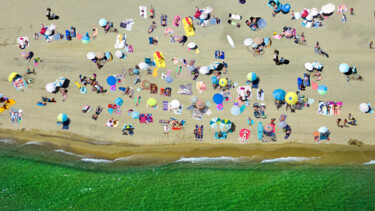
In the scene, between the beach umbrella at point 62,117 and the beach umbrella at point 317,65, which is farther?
the beach umbrella at point 62,117

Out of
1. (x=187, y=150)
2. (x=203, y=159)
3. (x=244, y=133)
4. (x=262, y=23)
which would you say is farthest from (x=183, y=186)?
(x=262, y=23)

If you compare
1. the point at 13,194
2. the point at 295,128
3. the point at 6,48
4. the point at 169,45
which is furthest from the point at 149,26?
the point at 13,194

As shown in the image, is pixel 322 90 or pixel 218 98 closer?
pixel 322 90

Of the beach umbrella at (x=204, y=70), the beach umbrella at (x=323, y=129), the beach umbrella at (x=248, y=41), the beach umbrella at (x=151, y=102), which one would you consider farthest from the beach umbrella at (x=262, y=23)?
the beach umbrella at (x=151, y=102)

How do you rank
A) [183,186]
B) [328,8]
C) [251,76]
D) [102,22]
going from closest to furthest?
[183,186]
[251,76]
[328,8]
[102,22]

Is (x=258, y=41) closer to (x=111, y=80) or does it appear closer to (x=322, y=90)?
(x=322, y=90)

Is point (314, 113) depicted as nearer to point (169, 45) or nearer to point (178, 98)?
point (178, 98)

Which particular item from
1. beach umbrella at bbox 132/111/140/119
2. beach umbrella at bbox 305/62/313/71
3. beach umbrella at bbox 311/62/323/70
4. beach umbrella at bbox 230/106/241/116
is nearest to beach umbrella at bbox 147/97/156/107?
beach umbrella at bbox 132/111/140/119

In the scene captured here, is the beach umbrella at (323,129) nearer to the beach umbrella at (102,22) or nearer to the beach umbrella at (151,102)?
the beach umbrella at (151,102)
